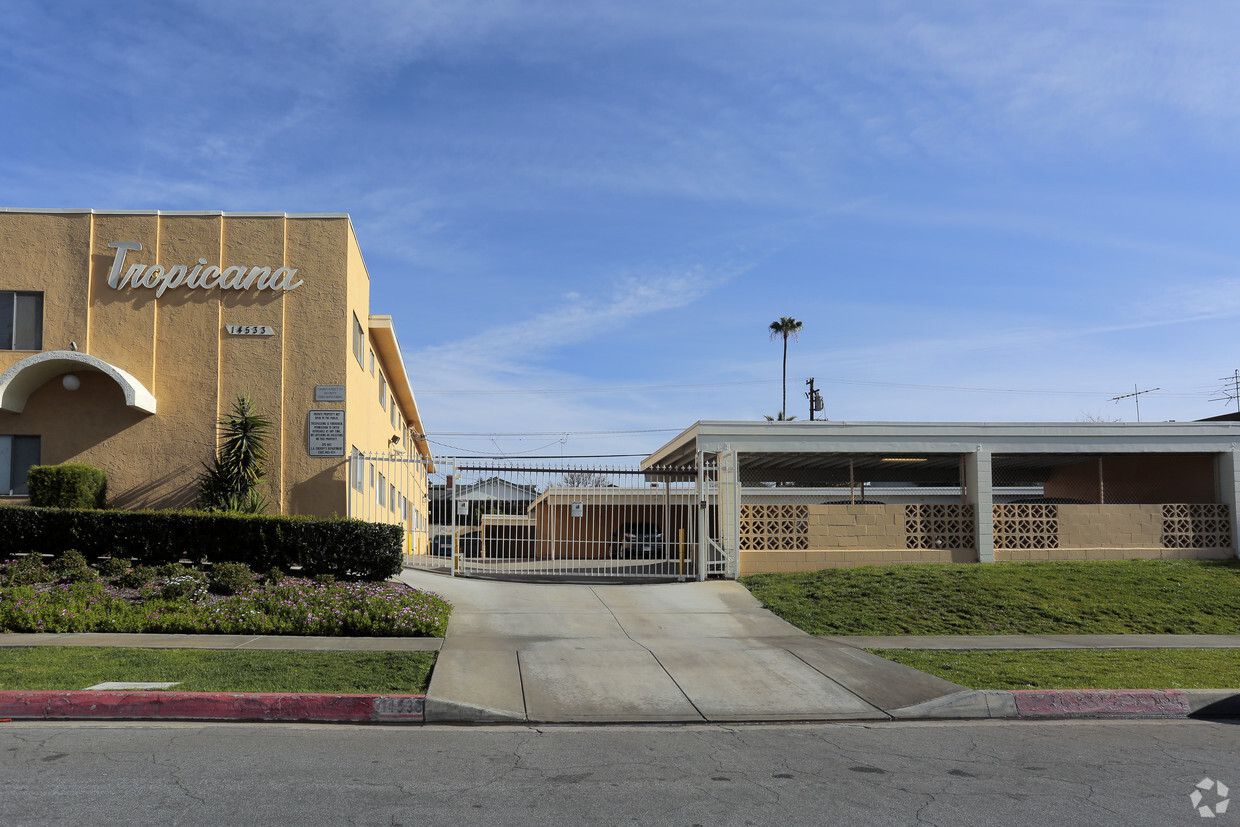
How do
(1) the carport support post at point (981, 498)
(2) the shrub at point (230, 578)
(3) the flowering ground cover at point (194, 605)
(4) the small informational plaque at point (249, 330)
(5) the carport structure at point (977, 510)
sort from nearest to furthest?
(3) the flowering ground cover at point (194, 605)
(2) the shrub at point (230, 578)
(4) the small informational plaque at point (249, 330)
(5) the carport structure at point (977, 510)
(1) the carport support post at point (981, 498)

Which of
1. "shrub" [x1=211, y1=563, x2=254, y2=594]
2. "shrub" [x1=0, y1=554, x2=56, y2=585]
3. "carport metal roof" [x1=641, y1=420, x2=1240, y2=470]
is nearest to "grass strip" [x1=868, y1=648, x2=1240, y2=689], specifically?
"carport metal roof" [x1=641, y1=420, x2=1240, y2=470]

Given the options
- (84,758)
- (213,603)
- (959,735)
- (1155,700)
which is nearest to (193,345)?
(213,603)

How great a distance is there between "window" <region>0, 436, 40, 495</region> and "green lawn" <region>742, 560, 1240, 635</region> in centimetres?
1294

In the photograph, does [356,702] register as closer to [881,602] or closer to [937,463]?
[881,602]

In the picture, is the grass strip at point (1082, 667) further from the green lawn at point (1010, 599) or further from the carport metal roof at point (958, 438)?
the carport metal roof at point (958, 438)

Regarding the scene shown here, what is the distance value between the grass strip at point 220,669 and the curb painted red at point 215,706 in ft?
0.96

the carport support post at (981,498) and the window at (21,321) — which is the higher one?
the window at (21,321)

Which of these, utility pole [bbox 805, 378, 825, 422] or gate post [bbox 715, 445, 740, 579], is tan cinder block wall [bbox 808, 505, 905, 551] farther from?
utility pole [bbox 805, 378, 825, 422]

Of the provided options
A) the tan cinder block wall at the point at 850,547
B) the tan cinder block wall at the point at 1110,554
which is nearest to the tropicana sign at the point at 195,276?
the tan cinder block wall at the point at 850,547

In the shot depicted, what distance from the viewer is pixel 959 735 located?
809 centimetres

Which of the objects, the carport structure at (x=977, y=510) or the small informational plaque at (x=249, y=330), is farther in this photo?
the carport structure at (x=977, y=510)

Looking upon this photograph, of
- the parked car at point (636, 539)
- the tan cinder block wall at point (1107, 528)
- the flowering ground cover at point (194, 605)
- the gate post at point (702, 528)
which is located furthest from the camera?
the parked car at point (636, 539)

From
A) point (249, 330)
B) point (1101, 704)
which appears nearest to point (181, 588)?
point (249, 330)

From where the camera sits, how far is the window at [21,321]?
16.8 metres
